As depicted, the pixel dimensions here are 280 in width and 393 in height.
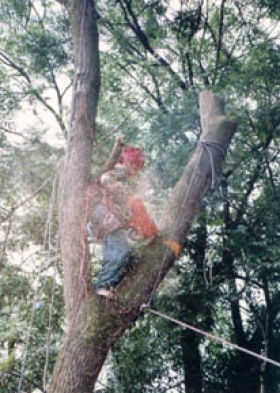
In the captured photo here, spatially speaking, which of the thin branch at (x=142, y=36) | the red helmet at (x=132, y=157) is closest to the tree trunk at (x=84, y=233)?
the red helmet at (x=132, y=157)

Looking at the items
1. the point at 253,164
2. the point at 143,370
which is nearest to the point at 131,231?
the point at 253,164

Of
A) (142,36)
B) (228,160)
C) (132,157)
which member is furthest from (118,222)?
(142,36)

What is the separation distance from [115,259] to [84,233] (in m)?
0.28

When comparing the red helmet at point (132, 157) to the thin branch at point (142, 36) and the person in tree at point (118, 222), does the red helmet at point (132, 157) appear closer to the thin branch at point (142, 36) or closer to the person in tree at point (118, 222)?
the person in tree at point (118, 222)

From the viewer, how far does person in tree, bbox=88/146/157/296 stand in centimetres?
249

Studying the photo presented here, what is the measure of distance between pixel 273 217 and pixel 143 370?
3.01 metres

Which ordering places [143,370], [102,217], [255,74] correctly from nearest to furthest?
[102,217], [255,74], [143,370]

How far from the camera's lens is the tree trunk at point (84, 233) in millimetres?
1988

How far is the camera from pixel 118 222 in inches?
107

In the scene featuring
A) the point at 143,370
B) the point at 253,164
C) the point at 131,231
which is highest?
the point at 253,164

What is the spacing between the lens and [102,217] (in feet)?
8.91

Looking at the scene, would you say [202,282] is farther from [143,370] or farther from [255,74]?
[255,74]

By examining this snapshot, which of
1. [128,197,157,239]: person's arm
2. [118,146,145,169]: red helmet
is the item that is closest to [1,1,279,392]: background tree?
[118,146,145,169]: red helmet

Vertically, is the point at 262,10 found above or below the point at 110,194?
above
